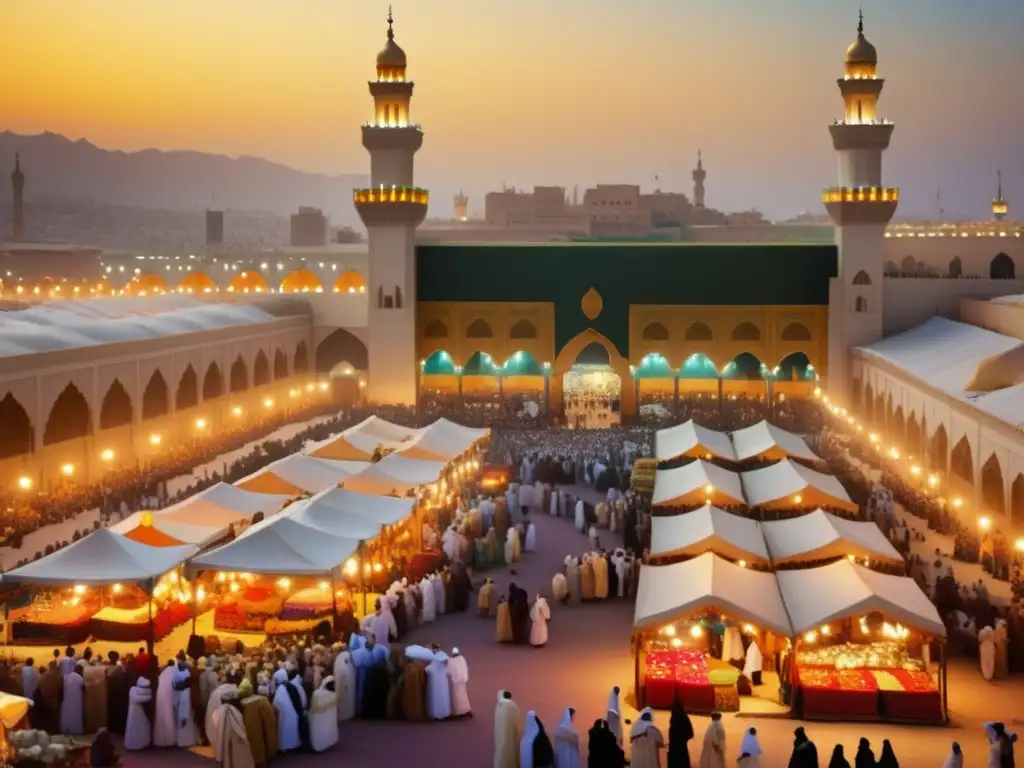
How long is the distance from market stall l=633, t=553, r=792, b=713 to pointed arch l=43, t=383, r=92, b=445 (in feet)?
51.3

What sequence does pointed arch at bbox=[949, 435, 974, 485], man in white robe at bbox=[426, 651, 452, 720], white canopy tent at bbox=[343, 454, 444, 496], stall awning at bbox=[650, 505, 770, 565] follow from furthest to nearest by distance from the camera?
1. pointed arch at bbox=[949, 435, 974, 485]
2. white canopy tent at bbox=[343, 454, 444, 496]
3. stall awning at bbox=[650, 505, 770, 565]
4. man in white robe at bbox=[426, 651, 452, 720]

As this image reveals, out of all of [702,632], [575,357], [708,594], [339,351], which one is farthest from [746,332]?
[708,594]

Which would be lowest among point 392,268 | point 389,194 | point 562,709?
point 562,709

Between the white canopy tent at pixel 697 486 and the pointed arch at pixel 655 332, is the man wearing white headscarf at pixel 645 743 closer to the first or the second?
the white canopy tent at pixel 697 486

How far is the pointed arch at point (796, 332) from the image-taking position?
39562mm

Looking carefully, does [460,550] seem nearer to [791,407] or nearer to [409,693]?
[409,693]

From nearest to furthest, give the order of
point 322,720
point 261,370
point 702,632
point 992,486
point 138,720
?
point 322,720 < point 138,720 < point 702,632 < point 992,486 < point 261,370

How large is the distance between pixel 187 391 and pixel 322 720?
22366 millimetres

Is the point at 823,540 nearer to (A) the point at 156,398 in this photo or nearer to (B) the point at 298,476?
(B) the point at 298,476

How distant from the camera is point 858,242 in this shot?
39094mm

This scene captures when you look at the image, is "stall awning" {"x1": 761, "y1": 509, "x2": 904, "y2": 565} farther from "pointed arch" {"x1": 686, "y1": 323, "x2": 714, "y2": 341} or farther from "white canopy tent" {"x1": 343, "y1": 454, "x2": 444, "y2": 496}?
"pointed arch" {"x1": 686, "y1": 323, "x2": 714, "y2": 341}

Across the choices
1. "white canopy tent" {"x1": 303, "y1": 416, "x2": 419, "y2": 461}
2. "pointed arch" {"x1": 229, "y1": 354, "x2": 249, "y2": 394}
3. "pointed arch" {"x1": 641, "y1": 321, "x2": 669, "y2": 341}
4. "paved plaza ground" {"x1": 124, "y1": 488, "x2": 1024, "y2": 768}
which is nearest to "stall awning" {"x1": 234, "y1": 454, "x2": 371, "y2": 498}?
"white canopy tent" {"x1": 303, "y1": 416, "x2": 419, "y2": 461}

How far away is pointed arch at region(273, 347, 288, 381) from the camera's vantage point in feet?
131

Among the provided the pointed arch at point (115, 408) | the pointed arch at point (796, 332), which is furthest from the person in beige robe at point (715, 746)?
the pointed arch at point (796, 332)
